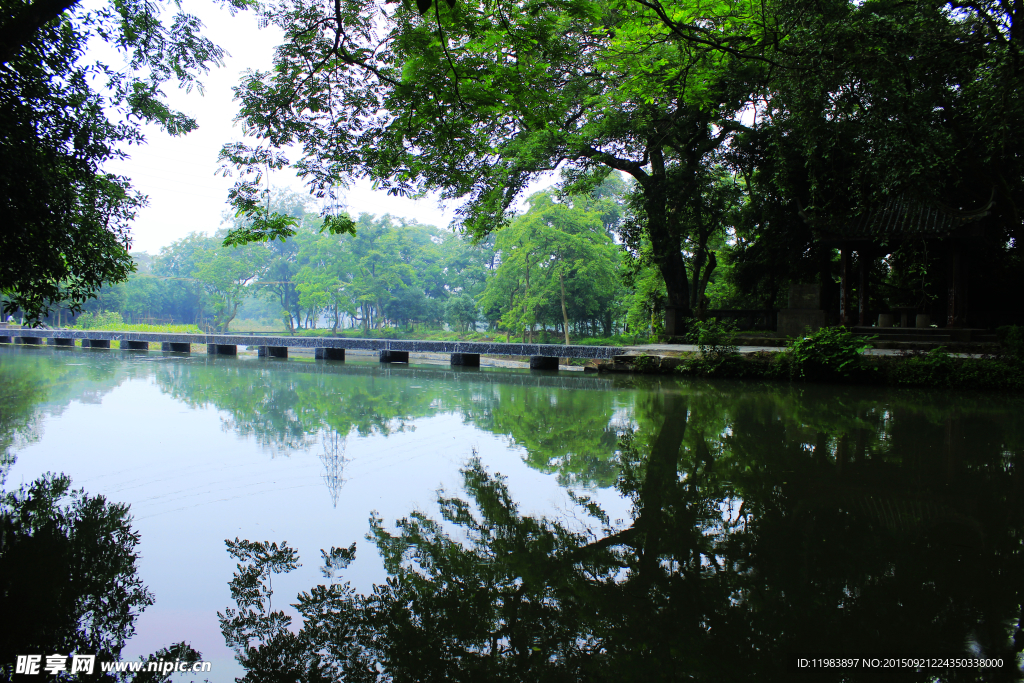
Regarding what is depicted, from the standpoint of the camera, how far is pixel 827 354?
12.2 meters

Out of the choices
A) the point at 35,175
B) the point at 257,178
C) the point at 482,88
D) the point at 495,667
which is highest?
the point at 482,88

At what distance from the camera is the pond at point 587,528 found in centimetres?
238

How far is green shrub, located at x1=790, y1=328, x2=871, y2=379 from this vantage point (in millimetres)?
12023

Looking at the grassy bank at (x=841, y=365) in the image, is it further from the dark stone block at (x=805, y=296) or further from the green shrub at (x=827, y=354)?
the dark stone block at (x=805, y=296)

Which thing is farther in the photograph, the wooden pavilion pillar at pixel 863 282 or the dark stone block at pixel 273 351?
the dark stone block at pixel 273 351

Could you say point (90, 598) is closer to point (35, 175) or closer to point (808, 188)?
point (35, 175)

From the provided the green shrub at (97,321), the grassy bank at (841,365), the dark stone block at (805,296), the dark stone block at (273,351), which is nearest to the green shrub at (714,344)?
the grassy bank at (841,365)

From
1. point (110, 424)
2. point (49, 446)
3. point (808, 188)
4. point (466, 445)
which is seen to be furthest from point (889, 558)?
point (808, 188)

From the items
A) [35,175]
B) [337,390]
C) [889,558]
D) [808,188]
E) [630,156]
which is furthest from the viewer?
[630,156]

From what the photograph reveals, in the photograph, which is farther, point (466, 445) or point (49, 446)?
point (466, 445)

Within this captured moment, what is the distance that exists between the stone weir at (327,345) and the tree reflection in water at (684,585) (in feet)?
37.5

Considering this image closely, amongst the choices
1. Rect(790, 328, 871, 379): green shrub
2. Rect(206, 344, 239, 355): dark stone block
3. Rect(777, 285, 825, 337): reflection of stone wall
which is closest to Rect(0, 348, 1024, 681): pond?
Rect(790, 328, 871, 379): green shrub

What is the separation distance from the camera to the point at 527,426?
737 cm

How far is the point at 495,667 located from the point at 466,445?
3948 millimetres
